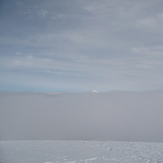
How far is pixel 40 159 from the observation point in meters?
13.8

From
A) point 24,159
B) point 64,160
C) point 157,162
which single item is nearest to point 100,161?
point 64,160

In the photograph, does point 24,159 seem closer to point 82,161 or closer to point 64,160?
point 64,160

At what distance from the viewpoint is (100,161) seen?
518 inches

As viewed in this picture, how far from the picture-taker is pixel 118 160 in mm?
13523

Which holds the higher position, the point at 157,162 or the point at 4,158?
the point at 4,158

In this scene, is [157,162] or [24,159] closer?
[157,162]

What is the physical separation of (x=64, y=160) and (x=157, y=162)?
6.75 m

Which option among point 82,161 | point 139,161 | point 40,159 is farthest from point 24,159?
point 139,161

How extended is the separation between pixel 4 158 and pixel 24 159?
4.93 feet

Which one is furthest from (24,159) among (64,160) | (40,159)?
(64,160)

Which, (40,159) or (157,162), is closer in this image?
(157,162)

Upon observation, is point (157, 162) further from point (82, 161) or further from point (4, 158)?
point (4, 158)

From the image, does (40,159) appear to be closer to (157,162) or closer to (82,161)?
(82,161)

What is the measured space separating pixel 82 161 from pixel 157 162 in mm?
5397
